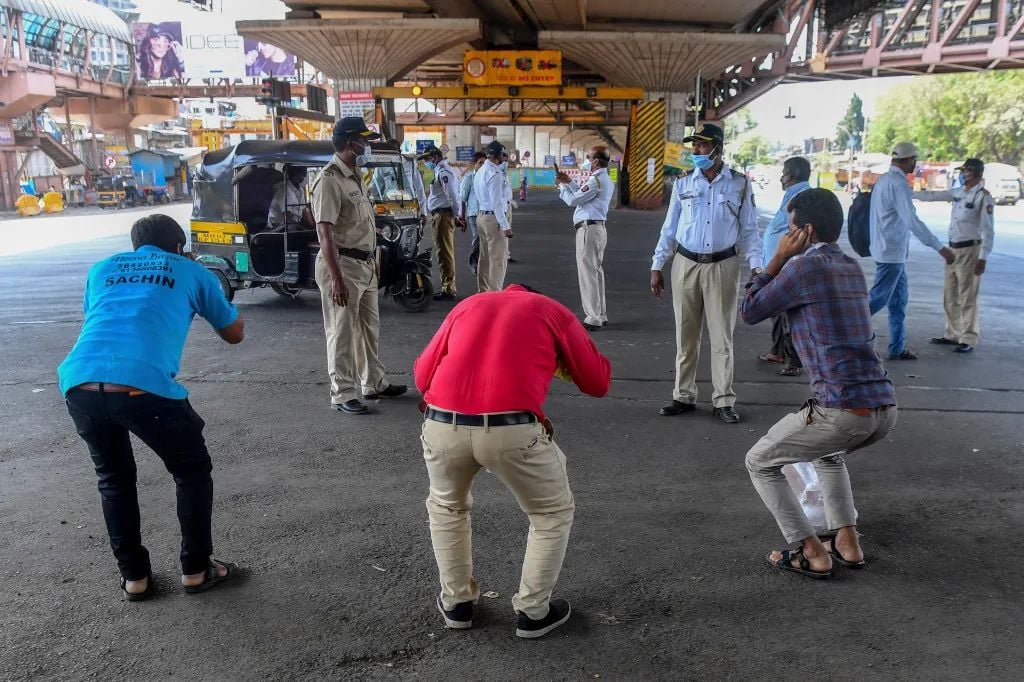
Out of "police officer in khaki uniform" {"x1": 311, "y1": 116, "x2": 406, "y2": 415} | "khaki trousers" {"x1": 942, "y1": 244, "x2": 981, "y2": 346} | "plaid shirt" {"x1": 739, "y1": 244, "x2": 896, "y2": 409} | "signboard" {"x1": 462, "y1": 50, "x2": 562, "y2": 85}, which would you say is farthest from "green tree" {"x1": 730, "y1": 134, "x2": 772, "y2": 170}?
"plaid shirt" {"x1": 739, "y1": 244, "x2": 896, "y2": 409}

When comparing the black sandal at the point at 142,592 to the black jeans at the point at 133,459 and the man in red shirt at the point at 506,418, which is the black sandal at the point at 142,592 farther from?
the man in red shirt at the point at 506,418

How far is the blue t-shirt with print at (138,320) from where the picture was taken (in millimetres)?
3162

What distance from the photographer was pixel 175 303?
3316 mm

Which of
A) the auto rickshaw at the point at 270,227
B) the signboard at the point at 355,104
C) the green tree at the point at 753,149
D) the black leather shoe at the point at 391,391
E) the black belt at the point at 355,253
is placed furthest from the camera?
the green tree at the point at 753,149

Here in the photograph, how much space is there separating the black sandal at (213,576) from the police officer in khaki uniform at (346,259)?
244 cm

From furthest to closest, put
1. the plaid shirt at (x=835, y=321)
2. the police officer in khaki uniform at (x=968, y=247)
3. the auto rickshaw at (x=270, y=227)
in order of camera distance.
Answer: the auto rickshaw at (x=270, y=227) < the police officer in khaki uniform at (x=968, y=247) < the plaid shirt at (x=835, y=321)

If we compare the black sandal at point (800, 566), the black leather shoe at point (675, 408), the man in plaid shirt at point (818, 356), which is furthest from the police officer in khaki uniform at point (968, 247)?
the black sandal at point (800, 566)

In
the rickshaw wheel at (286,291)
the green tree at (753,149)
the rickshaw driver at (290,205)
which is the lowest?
the rickshaw wheel at (286,291)

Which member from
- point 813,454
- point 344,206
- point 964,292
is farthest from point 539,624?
point 964,292

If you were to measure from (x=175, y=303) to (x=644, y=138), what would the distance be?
27241 mm

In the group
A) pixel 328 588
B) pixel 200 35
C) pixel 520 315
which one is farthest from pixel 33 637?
pixel 200 35

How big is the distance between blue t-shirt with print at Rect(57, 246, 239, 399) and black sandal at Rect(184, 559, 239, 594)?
0.82 m

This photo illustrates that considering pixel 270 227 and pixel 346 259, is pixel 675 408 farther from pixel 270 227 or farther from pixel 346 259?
pixel 270 227

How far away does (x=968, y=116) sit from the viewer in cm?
5431
